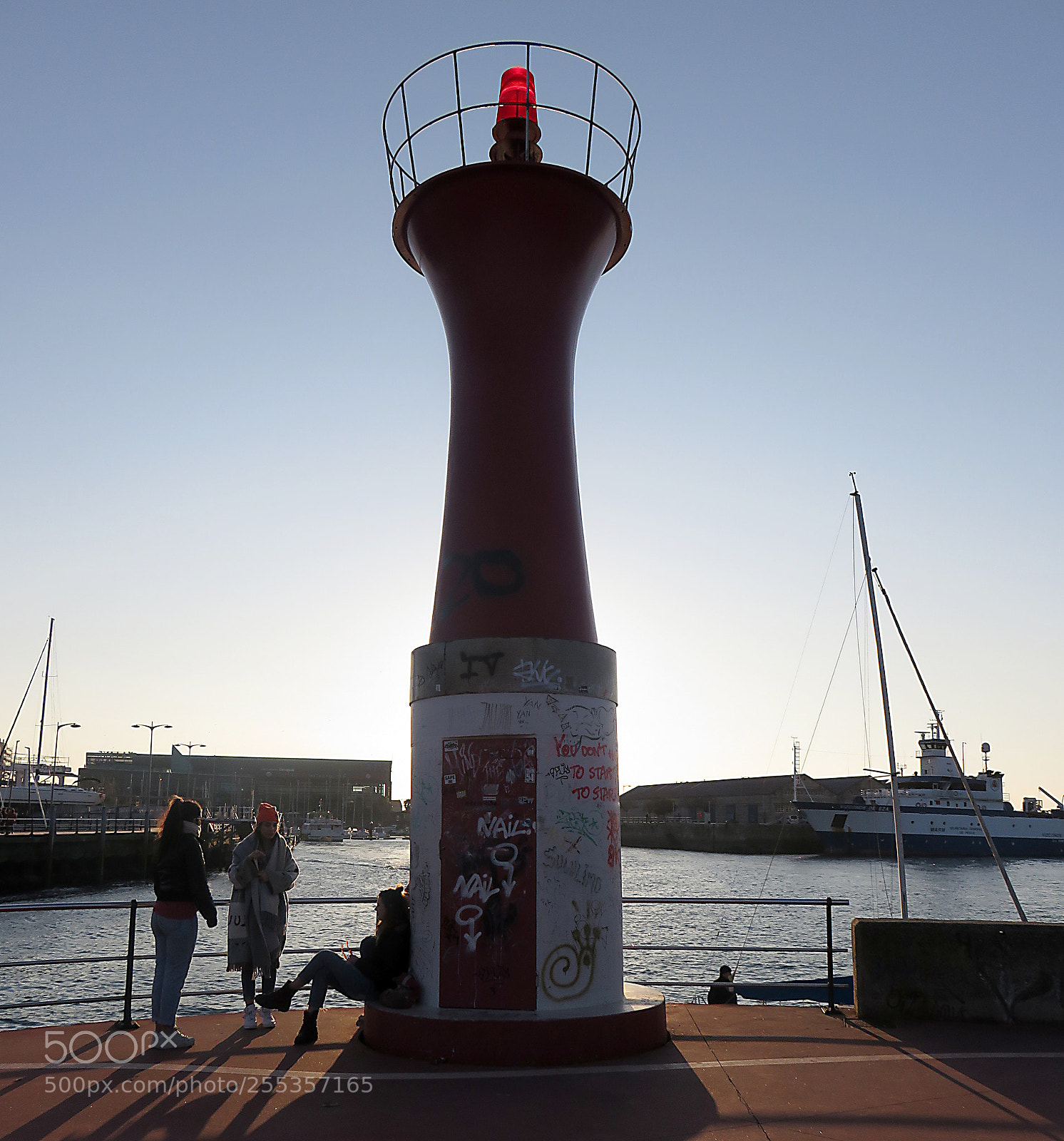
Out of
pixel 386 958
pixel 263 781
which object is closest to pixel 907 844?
pixel 386 958

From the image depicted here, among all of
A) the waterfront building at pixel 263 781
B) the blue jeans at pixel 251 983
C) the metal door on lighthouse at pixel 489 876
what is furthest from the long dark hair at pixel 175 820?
the waterfront building at pixel 263 781

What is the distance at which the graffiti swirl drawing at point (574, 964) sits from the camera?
7637 millimetres

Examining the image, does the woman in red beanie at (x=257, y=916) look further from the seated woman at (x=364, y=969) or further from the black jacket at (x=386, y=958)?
the black jacket at (x=386, y=958)

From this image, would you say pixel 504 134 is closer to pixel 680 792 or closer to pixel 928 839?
pixel 928 839

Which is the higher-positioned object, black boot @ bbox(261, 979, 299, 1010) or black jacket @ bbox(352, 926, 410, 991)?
black jacket @ bbox(352, 926, 410, 991)

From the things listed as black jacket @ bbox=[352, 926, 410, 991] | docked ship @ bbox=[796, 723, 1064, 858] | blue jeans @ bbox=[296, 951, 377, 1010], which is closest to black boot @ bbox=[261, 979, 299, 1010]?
blue jeans @ bbox=[296, 951, 377, 1010]

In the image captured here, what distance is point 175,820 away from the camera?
26.0 ft

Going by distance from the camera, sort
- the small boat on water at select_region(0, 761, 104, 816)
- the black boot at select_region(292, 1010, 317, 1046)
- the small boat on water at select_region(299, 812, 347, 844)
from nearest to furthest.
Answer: the black boot at select_region(292, 1010, 317, 1046)
the small boat on water at select_region(0, 761, 104, 816)
the small boat on water at select_region(299, 812, 347, 844)

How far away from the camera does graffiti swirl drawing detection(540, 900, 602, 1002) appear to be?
7.64 m

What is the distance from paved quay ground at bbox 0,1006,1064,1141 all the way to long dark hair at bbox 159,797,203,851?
5.04 feet

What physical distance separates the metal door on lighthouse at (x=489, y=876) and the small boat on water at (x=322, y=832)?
11726 cm

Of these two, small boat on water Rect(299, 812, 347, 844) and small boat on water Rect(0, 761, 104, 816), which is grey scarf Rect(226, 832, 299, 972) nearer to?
small boat on water Rect(0, 761, 104, 816)

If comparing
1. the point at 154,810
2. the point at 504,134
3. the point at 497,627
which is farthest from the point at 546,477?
the point at 154,810

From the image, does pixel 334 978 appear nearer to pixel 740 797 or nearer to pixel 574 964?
pixel 574 964
